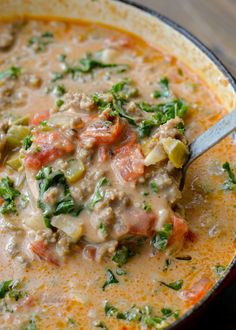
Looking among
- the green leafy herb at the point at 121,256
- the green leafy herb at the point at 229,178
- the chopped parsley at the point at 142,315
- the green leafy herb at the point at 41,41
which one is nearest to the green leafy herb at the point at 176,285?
the chopped parsley at the point at 142,315

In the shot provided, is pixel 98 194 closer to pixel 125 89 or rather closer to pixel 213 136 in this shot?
pixel 213 136

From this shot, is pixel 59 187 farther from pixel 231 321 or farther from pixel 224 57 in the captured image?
pixel 224 57

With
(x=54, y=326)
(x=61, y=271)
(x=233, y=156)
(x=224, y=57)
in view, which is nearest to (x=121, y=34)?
(x=224, y=57)

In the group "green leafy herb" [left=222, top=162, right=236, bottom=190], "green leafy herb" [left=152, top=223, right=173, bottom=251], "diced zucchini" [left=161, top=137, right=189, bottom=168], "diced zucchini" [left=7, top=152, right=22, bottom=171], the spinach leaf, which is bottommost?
→ the spinach leaf

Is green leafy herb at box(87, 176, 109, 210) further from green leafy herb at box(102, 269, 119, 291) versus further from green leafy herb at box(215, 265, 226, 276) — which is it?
green leafy herb at box(215, 265, 226, 276)

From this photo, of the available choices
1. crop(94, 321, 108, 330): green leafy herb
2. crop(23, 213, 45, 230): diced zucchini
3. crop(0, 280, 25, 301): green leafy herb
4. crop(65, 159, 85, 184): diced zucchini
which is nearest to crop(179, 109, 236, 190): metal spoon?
crop(65, 159, 85, 184): diced zucchini

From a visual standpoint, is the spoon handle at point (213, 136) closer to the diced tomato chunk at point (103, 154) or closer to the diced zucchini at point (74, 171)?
the diced tomato chunk at point (103, 154)

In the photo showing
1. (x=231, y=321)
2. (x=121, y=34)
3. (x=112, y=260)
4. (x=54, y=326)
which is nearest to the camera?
(x=54, y=326)
